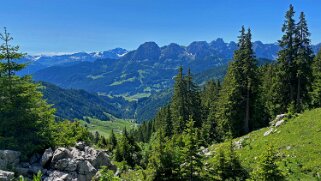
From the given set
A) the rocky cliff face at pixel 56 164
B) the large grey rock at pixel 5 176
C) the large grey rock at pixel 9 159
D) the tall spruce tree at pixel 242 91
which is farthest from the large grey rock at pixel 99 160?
the tall spruce tree at pixel 242 91

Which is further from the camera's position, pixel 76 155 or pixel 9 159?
pixel 76 155

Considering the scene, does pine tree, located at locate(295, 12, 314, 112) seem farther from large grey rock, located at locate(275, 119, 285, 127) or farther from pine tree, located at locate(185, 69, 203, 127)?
pine tree, located at locate(185, 69, 203, 127)

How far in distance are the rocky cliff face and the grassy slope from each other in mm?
13876

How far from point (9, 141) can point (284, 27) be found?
41.5 metres

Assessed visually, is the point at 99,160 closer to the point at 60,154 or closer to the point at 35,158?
the point at 60,154

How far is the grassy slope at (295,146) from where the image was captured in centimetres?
2764

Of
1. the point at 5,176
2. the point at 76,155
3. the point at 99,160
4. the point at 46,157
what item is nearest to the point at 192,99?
the point at 99,160

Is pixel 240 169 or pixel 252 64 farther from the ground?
pixel 252 64

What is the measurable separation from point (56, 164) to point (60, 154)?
3.58 ft

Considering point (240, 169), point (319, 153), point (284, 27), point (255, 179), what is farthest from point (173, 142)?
point (284, 27)

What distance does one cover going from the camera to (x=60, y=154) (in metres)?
26.1

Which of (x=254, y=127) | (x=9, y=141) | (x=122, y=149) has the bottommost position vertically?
(x=122, y=149)

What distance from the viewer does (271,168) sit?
70.0 feet

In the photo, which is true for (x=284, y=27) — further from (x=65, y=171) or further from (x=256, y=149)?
(x=65, y=171)
